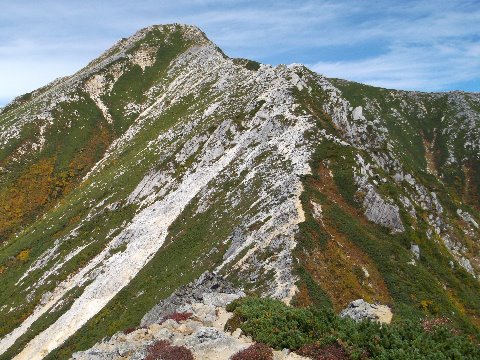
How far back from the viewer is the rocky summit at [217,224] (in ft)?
134

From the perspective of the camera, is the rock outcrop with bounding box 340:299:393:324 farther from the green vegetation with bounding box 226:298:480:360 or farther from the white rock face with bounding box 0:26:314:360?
the white rock face with bounding box 0:26:314:360

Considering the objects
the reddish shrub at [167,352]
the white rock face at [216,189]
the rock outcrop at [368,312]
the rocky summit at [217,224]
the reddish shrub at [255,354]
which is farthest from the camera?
the white rock face at [216,189]

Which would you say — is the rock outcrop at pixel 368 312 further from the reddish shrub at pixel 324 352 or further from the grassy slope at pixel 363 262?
the reddish shrub at pixel 324 352

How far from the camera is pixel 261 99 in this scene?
8944cm

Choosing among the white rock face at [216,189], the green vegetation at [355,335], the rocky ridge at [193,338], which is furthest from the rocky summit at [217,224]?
the green vegetation at [355,335]

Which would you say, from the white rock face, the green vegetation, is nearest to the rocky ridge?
the green vegetation

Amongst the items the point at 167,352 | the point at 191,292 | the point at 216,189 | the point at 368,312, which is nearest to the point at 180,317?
the point at 167,352

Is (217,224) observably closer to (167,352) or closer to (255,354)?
(167,352)

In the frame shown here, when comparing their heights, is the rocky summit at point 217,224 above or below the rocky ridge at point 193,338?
above

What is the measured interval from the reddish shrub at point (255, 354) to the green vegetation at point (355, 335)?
103 cm

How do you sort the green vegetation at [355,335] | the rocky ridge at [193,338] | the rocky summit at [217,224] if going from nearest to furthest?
the green vegetation at [355,335] → the rocky ridge at [193,338] → the rocky summit at [217,224]

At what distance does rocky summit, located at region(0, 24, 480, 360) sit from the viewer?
40875mm

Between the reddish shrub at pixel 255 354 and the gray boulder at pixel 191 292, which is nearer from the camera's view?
the reddish shrub at pixel 255 354

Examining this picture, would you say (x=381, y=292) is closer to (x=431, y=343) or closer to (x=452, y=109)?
(x=431, y=343)
